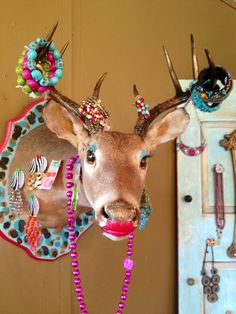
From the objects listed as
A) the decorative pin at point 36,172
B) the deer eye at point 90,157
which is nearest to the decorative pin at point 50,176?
the decorative pin at point 36,172

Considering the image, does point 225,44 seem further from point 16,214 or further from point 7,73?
point 16,214

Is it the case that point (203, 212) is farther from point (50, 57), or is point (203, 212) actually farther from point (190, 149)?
point (50, 57)

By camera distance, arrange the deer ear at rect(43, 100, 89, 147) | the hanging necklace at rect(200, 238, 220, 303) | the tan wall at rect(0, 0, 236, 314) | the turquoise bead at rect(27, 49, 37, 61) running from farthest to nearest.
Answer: the hanging necklace at rect(200, 238, 220, 303) → the tan wall at rect(0, 0, 236, 314) → the deer ear at rect(43, 100, 89, 147) → the turquoise bead at rect(27, 49, 37, 61)

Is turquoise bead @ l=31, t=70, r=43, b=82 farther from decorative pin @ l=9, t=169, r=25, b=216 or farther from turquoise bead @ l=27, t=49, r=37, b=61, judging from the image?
decorative pin @ l=9, t=169, r=25, b=216

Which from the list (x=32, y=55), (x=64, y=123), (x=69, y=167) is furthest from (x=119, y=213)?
(x=32, y=55)

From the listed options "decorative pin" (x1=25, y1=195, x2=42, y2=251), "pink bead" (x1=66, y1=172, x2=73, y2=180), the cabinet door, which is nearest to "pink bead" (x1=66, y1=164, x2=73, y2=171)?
"pink bead" (x1=66, y1=172, x2=73, y2=180)

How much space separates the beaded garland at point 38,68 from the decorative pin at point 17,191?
0.40 meters

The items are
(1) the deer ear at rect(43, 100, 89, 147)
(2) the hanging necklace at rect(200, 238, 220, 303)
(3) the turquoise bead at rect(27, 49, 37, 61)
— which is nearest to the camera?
(3) the turquoise bead at rect(27, 49, 37, 61)

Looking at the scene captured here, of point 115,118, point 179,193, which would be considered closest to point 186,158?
point 179,193

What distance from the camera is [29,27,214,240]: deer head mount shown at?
116 cm

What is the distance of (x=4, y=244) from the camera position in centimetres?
169

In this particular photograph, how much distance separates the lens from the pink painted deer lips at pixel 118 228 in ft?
3.69

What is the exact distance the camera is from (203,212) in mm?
1977

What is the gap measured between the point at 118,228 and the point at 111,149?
0.95ft
